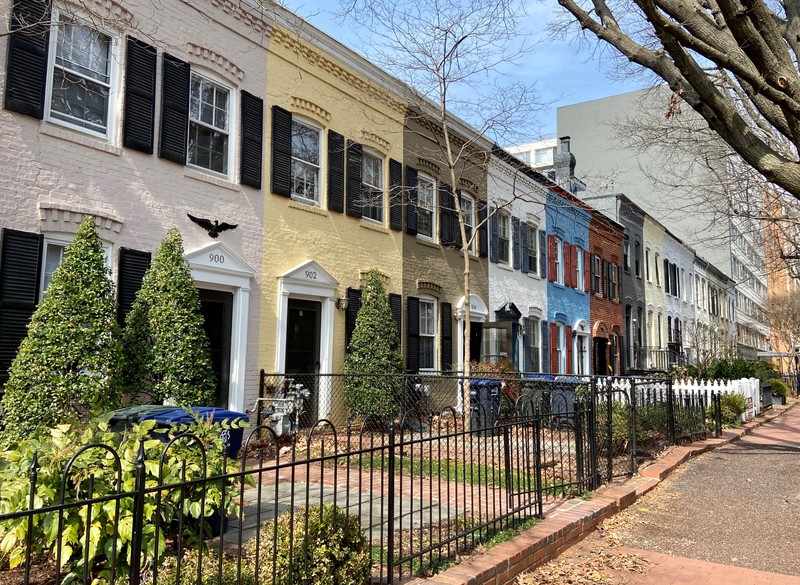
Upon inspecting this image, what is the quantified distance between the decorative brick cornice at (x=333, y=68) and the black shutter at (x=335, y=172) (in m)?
1.27

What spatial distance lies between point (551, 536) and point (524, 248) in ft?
47.5

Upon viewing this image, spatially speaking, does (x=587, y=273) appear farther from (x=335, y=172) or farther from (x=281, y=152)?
(x=281, y=152)

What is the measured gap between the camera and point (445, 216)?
613 inches

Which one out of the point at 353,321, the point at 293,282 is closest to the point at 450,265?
the point at 353,321

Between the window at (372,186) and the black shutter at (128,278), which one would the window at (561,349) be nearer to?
the window at (372,186)

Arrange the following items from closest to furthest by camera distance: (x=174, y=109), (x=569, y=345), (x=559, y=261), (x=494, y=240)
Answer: (x=174, y=109) < (x=494, y=240) < (x=559, y=261) < (x=569, y=345)

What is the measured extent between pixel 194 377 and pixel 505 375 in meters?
7.58

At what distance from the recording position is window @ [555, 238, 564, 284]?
847 inches

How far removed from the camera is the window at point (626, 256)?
27391 millimetres

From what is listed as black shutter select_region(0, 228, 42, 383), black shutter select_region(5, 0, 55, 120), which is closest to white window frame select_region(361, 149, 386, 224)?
black shutter select_region(5, 0, 55, 120)

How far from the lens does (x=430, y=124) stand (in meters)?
15.1

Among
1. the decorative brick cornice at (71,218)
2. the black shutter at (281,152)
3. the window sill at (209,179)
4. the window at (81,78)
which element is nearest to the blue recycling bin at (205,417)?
the decorative brick cornice at (71,218)

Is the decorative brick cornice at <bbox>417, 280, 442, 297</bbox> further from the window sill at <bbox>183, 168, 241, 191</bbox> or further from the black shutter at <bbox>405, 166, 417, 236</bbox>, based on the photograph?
the window sill at <bbox>183, 168, 241, 191</bbox>

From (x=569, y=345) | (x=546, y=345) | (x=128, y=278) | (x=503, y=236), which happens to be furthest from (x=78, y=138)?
(x=569, y=345)
